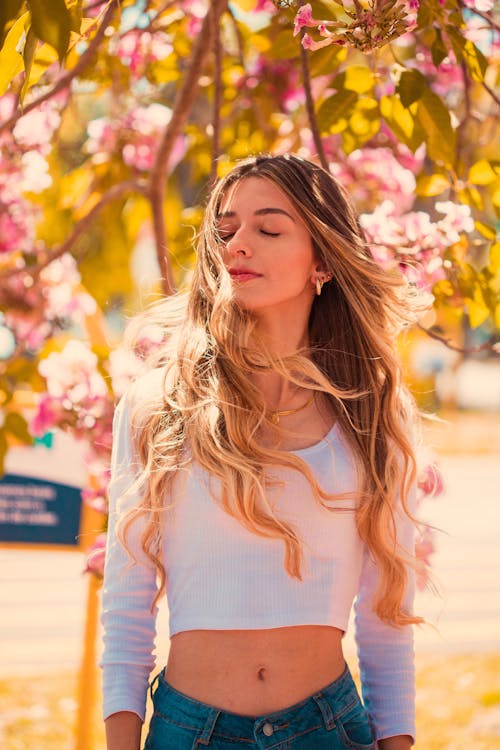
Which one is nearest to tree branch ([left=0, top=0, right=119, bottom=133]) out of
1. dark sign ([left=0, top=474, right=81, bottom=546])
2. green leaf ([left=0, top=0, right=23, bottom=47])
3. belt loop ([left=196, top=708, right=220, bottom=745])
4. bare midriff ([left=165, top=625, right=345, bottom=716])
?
green leaf ([left=0, top=0, right=23, bottom=47])

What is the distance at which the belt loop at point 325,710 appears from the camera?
A: 5.72ft

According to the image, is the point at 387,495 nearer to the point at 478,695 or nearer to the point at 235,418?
the point at 235,418

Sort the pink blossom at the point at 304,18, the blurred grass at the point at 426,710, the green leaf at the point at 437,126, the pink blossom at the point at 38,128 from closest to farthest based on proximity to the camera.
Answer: the pink blossom at the point at 304,18, the green leaf at the point at 437,126, the pink blossom at the point at 38,128, the blurred grass at the point at 426,710

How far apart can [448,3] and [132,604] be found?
127 centimetres

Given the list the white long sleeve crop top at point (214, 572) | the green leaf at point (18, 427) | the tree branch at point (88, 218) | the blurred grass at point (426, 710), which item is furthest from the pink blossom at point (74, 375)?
the blurred grass at point (426, 710)

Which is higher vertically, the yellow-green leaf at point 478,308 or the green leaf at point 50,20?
the green leaf at point 50,20

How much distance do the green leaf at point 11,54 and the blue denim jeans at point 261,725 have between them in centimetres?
104

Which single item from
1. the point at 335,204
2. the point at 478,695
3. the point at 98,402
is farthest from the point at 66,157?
the point at 478,695

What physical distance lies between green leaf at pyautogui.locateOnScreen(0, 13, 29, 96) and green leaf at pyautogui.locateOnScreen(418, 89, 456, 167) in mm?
949

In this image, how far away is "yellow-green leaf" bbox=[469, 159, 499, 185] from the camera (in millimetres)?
2270

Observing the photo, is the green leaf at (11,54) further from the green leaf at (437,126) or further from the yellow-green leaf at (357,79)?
the yellow-green leaf at (357,79)

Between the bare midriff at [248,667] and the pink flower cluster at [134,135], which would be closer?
the bare midriff at [248,667]

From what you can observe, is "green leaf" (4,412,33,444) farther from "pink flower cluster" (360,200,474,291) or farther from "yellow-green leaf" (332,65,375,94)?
"yellow-green leaf" (332,65,375,94)

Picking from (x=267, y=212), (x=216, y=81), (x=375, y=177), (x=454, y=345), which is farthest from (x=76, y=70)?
(x=454, y=345)
